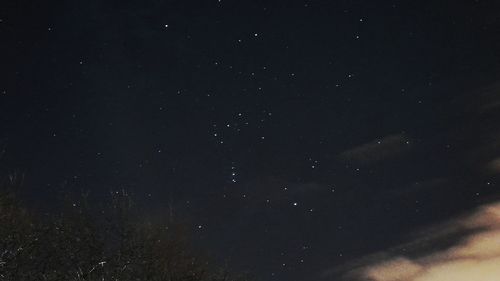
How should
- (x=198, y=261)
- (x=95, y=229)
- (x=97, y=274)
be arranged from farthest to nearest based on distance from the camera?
1. (x=198, y=261)
2. (x=95, y=229)
3. (x=97, y=274)

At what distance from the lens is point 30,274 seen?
23.4 m

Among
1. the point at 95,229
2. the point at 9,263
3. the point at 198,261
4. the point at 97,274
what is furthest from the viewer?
the point at 198,261

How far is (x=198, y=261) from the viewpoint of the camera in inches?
1134

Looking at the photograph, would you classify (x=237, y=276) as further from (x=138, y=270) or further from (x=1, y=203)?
(x=1, y=203)

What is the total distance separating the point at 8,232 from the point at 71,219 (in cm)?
281

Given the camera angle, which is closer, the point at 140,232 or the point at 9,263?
the point at 9,263

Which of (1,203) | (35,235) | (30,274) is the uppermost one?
(1,203)

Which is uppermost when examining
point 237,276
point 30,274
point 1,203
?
point 1,203

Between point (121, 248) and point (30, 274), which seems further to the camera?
point (121, 248)

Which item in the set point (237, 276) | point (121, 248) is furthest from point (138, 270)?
point (237, 276)

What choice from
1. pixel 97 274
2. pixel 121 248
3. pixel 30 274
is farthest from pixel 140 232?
pixel 30 274

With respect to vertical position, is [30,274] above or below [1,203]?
below

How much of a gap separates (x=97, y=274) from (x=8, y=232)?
3895mm

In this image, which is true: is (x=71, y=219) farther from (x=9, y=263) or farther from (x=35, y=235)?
(x=9, y=263)
